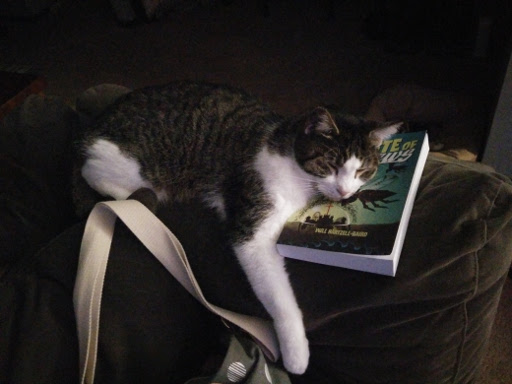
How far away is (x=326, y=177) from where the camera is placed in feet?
2.78

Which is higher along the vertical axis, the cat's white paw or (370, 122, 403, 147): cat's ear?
(370, 122, 403, 147): cat's ear

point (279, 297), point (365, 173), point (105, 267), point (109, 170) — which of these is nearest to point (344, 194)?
point (365, 173)

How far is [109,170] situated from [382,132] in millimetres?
639

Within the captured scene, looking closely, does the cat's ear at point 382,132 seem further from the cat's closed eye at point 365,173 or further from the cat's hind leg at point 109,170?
the cat's hind leg at point 109,170

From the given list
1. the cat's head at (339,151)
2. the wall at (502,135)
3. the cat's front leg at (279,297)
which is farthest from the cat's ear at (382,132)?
the wall at (502,135)

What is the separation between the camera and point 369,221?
0.69 m

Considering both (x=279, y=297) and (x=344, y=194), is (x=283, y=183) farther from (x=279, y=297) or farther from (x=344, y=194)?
(x=279, y=297)

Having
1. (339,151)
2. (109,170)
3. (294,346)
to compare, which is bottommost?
(294,346)

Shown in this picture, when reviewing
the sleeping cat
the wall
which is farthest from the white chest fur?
the wall

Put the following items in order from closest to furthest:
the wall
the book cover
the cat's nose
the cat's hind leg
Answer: the book cover, the cat's nose, the cat's hind leg, the wall

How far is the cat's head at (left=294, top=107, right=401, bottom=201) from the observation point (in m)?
0.82

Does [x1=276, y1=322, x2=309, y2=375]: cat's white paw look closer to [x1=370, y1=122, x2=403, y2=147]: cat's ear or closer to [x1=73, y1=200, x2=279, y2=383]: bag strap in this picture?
[x1=73, y1=200, x2=279, y2=383]: bag strap

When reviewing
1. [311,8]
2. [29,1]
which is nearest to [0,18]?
[29,1]

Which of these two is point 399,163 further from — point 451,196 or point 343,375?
point 343,375
